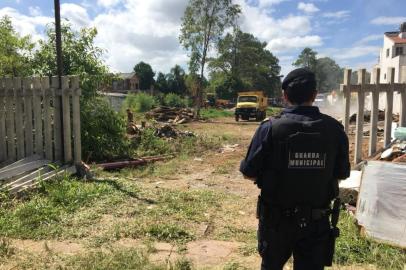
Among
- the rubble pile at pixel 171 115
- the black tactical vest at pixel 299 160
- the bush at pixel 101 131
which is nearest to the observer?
the black tactical vest at pixel 299 160

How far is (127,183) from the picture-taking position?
6.98 meters

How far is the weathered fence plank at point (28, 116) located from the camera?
725cm

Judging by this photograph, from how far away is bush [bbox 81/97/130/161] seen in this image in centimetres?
916

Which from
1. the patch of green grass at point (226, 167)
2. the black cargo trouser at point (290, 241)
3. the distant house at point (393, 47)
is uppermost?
the distant house at point (393, 47)

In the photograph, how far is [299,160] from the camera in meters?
2.66

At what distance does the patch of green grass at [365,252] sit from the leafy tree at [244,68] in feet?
146

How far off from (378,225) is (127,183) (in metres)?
4.03

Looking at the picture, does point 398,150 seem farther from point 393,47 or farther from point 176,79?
point 176,79

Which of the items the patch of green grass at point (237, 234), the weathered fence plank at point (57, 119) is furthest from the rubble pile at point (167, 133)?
the patch of green grass at point (237, 234)

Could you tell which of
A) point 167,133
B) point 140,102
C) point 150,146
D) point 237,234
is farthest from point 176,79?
→ point 237,234

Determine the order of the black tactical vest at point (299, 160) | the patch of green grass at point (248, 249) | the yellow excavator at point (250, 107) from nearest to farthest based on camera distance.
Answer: the black tactical vest at point (299, 160)
the patch of green grass at point (248, 249)
the yellow excavator at point (250, 107)

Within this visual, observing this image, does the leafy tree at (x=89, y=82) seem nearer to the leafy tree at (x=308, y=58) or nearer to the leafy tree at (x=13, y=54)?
the leafy tree at (x=13, y=54)

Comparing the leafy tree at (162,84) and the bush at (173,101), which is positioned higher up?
the leafy tree at (162,84)

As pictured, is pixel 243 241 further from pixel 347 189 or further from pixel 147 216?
pixel 347 189
